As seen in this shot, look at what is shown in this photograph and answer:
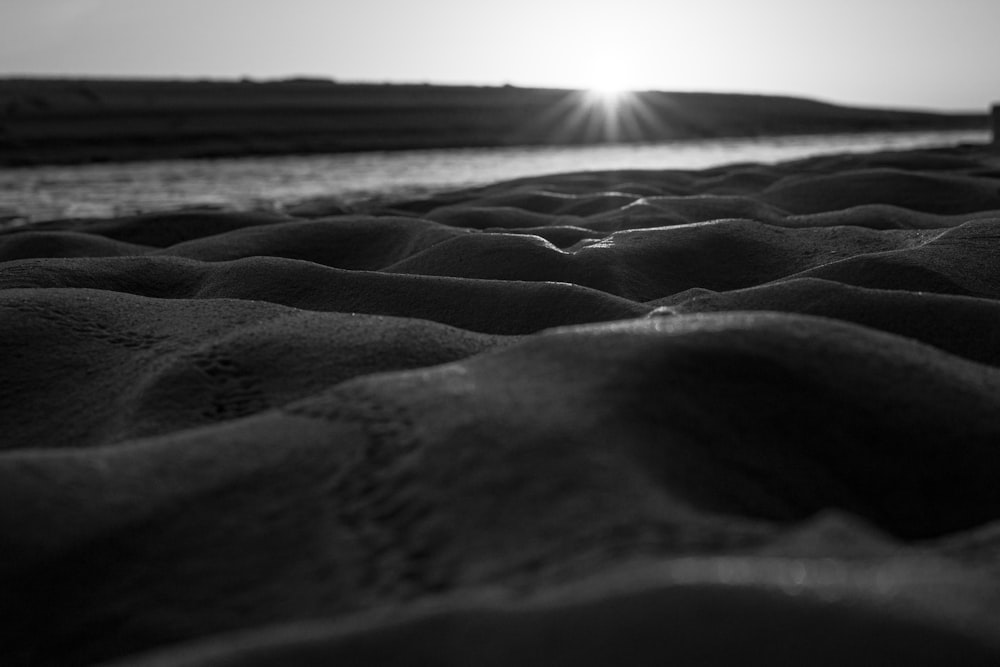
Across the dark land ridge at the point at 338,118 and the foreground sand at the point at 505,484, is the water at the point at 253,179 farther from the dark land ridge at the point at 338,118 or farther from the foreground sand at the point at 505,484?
the foreground sand at the point at 505,484

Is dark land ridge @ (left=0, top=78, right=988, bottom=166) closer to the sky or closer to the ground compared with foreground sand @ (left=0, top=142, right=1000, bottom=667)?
closer to the sky

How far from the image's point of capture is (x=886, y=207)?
2941 millimetres

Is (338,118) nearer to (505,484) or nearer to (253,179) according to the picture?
(253,179)

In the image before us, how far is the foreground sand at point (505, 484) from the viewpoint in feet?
1.85

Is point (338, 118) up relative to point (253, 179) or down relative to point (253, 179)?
up

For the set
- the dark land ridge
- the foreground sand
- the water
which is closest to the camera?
the foreground sand

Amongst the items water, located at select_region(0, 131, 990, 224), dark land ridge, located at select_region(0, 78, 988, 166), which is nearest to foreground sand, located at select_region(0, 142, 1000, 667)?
water, located at select_region(0, 131, 990, 224)

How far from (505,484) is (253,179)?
24.7ft

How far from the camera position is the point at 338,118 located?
17188 mm

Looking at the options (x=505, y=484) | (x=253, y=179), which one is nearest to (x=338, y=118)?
(x=253, y=179)

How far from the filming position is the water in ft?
18.3

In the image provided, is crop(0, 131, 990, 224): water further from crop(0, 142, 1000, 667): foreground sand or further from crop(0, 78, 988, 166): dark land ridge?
crop(0, 142, 1000, 667): foreground sand

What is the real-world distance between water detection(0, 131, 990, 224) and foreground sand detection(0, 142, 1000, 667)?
12.6 feet

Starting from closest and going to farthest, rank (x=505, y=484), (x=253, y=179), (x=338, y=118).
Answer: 1. (x=505, y=484)
2. (x=253, y=179)
3. (x=338, y=118)
